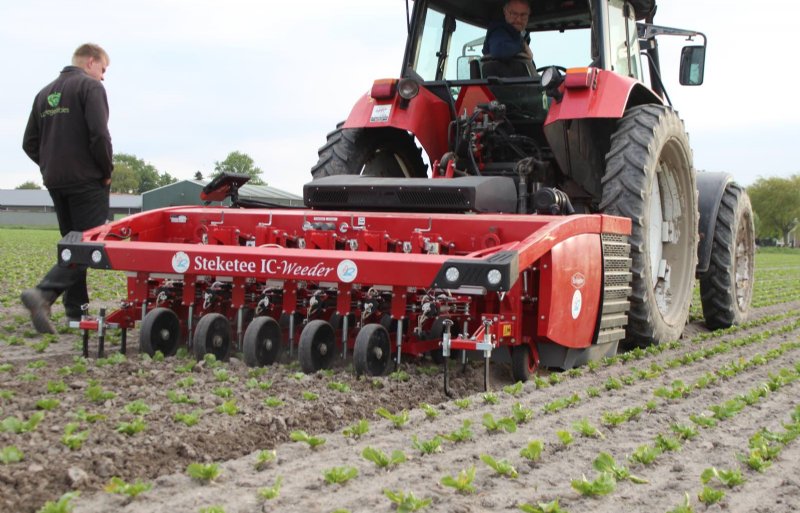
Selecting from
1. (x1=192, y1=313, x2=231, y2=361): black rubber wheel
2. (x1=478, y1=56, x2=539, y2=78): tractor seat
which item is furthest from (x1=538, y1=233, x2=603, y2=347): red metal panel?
(x1=478, y1=56, x2=539, y2=78): tractor seat

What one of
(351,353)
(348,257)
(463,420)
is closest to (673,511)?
(463,420)

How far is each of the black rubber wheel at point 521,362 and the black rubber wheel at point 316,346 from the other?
103 cm

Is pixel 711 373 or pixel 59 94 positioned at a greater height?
pixel 59 94

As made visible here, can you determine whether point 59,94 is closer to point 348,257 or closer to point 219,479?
point 348,257

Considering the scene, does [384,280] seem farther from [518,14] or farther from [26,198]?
[26,198]

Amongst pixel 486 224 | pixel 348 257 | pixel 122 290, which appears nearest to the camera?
pixel 348 257

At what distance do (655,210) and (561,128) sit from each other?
1275mm

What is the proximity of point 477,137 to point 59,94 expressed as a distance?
10.1 feet

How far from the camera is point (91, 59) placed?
7.08m

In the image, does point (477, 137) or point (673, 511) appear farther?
point (477, 137)

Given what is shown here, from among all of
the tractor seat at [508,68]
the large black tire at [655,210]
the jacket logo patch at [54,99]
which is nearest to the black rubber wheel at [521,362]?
the large black tire at [655,210]

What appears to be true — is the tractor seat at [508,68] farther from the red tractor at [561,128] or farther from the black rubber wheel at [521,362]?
the black rubber wheel at [521,362]

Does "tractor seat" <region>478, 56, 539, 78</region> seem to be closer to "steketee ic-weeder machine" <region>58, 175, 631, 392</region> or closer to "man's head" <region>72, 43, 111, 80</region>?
"steketee ic-weeder machine" <region>58, 175, 631, 392</region>

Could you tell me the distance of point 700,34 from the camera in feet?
26.1
